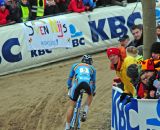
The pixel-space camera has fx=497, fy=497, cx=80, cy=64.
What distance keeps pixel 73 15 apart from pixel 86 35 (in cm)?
84

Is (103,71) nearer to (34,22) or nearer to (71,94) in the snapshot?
(34,22)

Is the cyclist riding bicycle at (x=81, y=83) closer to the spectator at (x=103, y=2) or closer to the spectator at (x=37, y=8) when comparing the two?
the spectator at (x=37, y=8)

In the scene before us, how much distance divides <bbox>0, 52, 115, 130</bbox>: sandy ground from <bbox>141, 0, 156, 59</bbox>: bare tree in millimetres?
2250

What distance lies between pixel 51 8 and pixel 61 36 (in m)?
1.05

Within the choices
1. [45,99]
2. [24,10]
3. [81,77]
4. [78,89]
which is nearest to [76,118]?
[78,89]

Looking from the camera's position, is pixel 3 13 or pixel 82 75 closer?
pixel 82 75

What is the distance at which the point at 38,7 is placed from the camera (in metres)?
16.5

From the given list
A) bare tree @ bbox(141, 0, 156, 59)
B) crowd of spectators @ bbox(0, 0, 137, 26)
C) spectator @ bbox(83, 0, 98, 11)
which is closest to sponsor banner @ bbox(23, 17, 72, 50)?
crowd of spectators @ bbox(0, 0, 137, 26)

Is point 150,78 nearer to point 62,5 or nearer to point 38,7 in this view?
point 38,7

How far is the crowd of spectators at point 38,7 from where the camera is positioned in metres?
15.8

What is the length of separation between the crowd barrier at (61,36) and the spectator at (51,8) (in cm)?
38

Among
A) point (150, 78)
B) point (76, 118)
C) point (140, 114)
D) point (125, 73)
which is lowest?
point (76, 118)

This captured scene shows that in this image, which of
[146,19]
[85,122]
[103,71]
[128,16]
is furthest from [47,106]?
[128,16]

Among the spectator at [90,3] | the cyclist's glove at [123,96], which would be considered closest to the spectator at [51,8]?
the spectator at [90,3]
